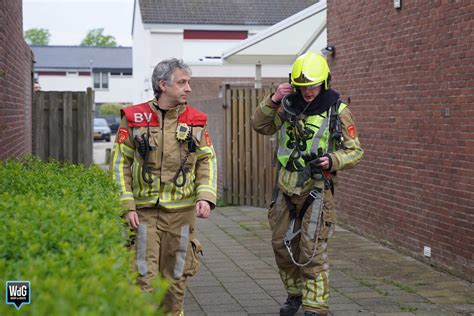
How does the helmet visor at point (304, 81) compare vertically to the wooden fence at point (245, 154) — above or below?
above

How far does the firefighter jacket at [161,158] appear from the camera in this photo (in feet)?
20.1

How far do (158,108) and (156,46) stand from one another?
32.4 meters

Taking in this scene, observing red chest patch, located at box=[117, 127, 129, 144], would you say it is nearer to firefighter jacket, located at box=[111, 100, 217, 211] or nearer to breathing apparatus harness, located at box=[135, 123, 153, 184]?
firefighter jacket, located at box=[111, 100, 217, 211]

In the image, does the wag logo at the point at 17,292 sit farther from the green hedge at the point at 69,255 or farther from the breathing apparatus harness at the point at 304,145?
the breathing apparatus harness at the point at 304,145

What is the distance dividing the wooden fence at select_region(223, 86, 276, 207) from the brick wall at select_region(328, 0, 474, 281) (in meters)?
2.38

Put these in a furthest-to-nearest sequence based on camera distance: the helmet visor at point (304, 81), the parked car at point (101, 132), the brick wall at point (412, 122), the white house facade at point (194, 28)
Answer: the parked car at point (101, 132) → the white house facade at point (194, 28) → the brick wall at point (412, 122) → the helmet visor at point (304, 81)

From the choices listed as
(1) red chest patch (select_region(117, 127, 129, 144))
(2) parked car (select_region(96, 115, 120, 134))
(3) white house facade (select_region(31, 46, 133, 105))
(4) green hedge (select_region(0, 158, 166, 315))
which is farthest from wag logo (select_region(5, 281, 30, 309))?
(3) white house facade (select_region(31, 46, 133, 105))

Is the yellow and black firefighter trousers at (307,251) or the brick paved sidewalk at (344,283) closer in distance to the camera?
the yellow and black firefighter trousers at (307,251)

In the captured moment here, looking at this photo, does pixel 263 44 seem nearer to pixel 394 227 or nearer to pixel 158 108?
pixel 394 227

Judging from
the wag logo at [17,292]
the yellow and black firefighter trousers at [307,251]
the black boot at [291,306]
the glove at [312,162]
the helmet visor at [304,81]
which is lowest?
the black boot at [291,306]

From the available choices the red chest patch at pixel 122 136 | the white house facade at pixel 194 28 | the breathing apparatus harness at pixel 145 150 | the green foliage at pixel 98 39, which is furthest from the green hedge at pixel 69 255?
the green foliage at pixel 98 39

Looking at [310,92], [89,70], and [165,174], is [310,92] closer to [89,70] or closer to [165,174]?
[165,174]

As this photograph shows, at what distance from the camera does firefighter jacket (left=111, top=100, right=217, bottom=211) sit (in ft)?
20.1

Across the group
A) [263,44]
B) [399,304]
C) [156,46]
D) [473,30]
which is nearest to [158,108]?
[399,304]
